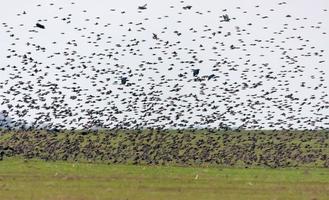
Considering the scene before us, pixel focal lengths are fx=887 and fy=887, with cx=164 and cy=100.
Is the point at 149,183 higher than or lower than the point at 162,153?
higher

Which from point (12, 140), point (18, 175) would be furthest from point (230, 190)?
point (12, 140)

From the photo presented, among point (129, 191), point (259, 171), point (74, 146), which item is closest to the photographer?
point (129, 191)

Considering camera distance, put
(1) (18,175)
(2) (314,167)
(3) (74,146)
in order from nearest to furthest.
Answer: (1) (18,175) < (2) (314,167) < (3) (74,146)

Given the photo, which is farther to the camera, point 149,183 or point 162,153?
point 162,153

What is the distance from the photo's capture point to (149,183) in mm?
58188

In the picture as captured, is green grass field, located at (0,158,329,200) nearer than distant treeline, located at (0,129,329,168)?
Yes

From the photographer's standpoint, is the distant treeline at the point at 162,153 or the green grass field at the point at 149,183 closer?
the green grass field at the point at 149,183

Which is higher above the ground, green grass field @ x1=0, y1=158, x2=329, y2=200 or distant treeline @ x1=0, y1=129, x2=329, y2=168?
green grass field @ x1=0, y1=158, x2=329, y2=200

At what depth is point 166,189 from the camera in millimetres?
53781

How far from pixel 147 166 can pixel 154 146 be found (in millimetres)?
34564

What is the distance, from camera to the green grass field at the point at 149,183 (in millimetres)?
49562

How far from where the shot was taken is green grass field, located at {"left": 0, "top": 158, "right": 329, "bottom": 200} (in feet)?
163

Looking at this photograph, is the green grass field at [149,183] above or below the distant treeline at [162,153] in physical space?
above

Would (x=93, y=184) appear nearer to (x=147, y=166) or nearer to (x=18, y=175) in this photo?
(x=18, y=175)
